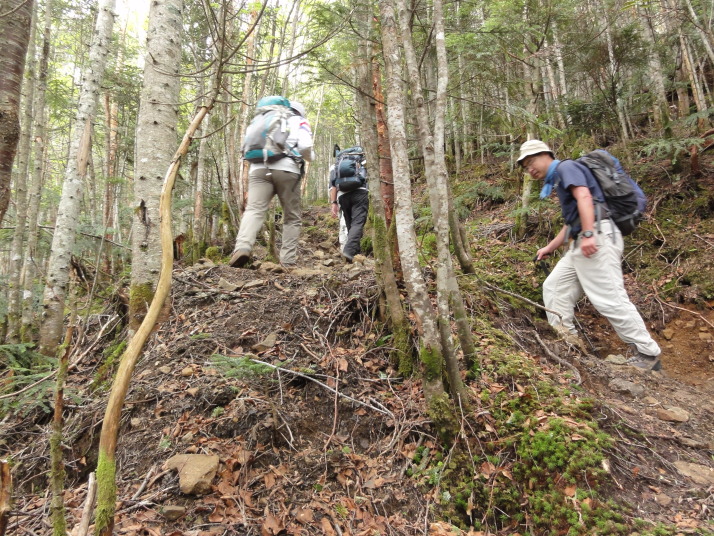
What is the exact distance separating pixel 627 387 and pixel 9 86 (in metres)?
5.35

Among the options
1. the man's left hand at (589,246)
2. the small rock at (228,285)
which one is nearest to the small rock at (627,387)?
the man's left hand at (589,246)

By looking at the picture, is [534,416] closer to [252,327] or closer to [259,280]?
[252,327]

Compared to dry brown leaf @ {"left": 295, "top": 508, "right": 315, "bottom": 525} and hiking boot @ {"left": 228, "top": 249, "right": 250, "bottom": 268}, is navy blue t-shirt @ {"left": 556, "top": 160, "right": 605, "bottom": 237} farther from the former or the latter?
hiking boot @ {"left": 228, "top": 249, "right": 250, "bottom": 268}

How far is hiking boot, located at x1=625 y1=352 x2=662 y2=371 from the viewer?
141 inches

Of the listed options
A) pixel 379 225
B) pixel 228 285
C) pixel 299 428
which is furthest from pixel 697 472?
pixel 228 285

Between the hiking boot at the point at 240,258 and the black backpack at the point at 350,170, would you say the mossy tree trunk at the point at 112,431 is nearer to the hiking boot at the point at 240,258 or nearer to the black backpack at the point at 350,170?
the hiking boot at the point at 240,258

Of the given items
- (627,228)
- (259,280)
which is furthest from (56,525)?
(627,228)

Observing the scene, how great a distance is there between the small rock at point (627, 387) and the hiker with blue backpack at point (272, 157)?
13.5 feet

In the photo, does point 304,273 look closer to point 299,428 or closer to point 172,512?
point 299,428

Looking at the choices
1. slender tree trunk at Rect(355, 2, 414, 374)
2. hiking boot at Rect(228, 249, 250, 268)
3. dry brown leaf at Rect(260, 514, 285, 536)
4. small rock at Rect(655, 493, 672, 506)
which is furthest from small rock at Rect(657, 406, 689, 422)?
hiking boot at Rect(228, 249, 250, 268)

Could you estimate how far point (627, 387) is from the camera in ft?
10.9

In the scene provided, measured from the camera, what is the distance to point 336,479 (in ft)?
8.72

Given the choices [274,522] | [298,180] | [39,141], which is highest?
[39,141]

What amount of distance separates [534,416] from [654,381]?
169 cm
